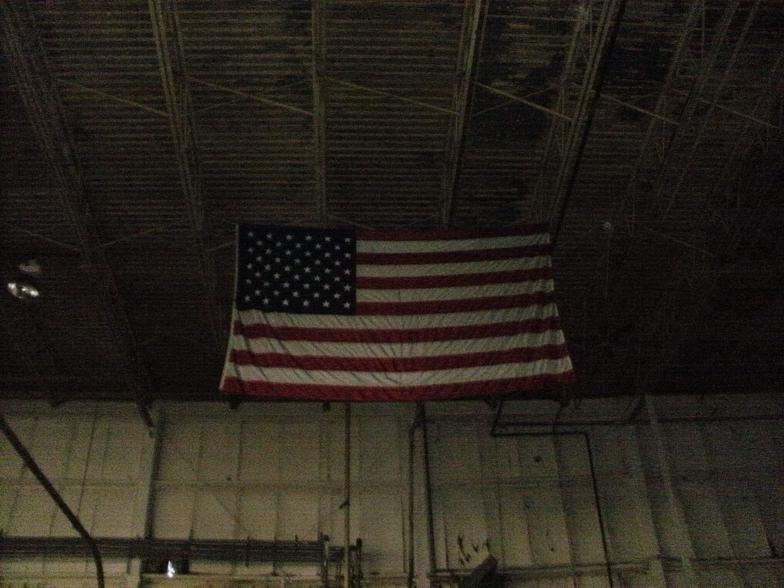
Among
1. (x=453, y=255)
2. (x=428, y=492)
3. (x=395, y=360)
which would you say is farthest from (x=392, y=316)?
(x=428, y=492)

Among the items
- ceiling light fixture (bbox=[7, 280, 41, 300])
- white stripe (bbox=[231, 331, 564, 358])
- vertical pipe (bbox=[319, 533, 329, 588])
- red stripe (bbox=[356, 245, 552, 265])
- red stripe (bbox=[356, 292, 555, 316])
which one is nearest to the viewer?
white stripe (bbox=[231, 331, 564, 358])

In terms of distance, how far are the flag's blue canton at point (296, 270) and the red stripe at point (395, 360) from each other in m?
0.75

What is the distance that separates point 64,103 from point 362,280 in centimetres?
559

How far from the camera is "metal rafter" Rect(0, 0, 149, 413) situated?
1048 centimetres

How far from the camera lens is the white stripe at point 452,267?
10516mm

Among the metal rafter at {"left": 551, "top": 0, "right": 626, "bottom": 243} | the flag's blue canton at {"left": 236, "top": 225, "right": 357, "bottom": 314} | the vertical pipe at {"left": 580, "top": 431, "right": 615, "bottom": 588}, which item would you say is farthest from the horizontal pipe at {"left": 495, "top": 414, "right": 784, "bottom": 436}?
the flag's blue canton at {"left": 236, "top": 225, "right": 357, "bottom": 314}

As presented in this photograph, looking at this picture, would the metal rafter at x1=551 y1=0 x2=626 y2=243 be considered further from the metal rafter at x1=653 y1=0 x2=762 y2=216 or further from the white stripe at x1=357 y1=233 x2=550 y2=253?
the metal rafter at x1=653 y1=0 x2=762 y2=216

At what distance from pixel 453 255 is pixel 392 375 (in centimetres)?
218

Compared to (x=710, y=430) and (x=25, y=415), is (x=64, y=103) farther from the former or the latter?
(x=710, y=430)

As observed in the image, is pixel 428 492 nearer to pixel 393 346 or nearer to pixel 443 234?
pixel 393 346

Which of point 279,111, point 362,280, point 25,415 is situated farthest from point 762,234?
point 25,415

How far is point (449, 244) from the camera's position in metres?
10.8

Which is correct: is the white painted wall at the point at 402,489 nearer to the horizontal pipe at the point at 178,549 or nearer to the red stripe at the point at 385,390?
the horizontal pipe at the point at 178,549

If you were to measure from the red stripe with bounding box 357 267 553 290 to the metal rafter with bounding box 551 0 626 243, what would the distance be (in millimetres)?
1166
